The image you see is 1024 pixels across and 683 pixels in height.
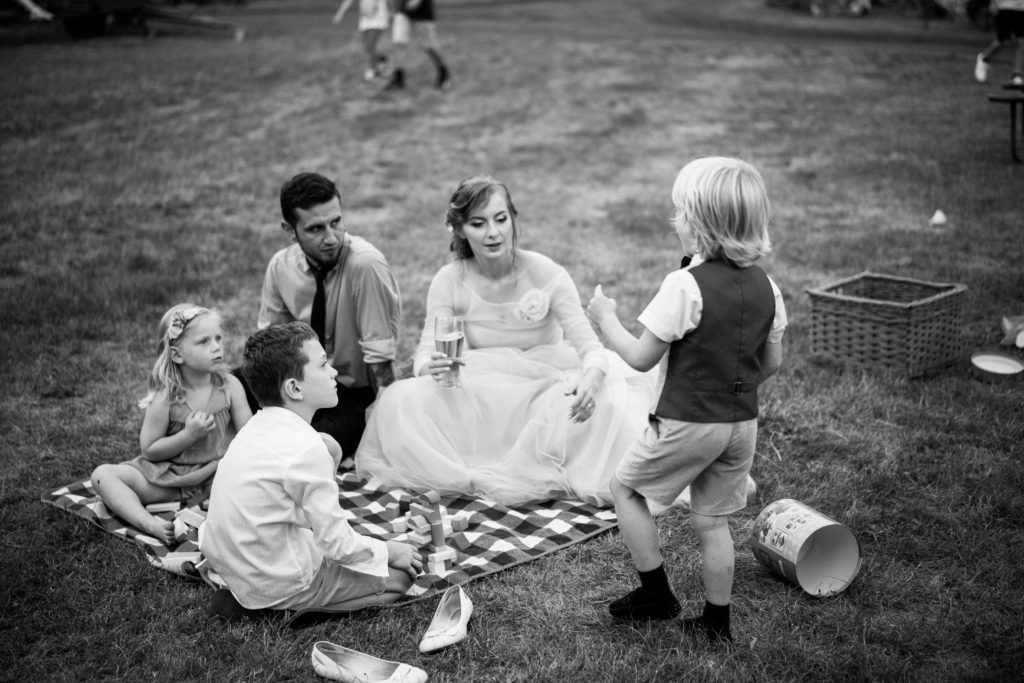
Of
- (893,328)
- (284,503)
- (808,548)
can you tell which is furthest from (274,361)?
(893,328)

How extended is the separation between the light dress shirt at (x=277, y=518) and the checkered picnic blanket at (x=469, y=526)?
473mm

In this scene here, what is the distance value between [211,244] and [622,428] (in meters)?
5.36

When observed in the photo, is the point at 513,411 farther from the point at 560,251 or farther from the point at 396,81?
the point at 396,81

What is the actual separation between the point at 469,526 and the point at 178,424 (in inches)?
56.9

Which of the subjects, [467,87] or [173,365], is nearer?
[173,365]

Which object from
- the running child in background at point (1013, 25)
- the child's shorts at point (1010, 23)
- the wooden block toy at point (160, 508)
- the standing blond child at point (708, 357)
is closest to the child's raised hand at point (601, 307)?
the standing blond child at point (708, 357)

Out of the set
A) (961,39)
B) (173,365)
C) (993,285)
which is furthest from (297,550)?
(961,39)

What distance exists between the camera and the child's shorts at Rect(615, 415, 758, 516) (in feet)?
10.0

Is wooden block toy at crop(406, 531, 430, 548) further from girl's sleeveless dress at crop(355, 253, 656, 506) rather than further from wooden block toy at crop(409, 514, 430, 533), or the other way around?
girl's sleeveless dress at crop(355, 253, 656, 506)

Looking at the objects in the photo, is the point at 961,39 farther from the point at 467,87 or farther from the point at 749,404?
the point at 749,404

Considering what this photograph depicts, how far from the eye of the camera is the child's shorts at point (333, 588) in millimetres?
3434

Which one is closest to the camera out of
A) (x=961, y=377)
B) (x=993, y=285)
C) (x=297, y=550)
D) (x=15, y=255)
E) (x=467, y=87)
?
(x=297, y=550)

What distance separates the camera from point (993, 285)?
6664 millimetres

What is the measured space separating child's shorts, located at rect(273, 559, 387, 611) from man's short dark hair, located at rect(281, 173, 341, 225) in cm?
191
